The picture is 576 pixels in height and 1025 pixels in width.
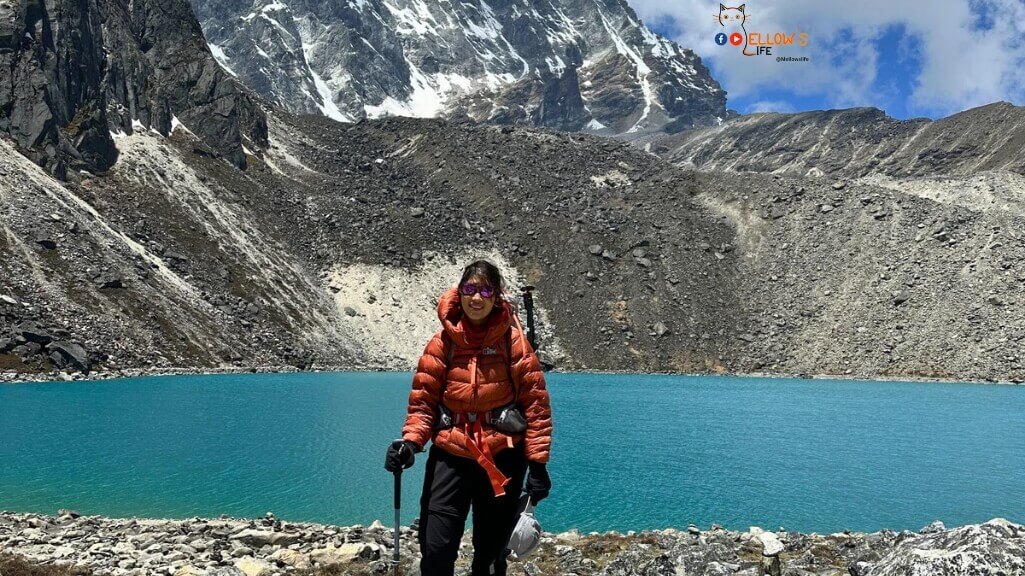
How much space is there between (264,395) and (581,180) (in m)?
69.2

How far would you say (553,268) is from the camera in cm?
8981

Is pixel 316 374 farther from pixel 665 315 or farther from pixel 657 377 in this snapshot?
pixel 665 315

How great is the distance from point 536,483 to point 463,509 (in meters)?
0.70

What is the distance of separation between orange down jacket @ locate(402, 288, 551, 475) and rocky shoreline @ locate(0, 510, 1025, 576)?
3.94m

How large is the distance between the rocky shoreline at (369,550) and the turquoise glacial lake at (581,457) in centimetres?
390

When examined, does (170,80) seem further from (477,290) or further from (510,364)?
(510,364)

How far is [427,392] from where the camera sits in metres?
6.80

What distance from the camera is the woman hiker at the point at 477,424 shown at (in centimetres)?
663

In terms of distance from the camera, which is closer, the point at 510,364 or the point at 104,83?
the point at 510,364

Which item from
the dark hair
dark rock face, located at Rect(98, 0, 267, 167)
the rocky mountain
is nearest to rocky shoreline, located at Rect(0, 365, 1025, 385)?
dark rock face, located at Rect(98, 0, 267, 167)

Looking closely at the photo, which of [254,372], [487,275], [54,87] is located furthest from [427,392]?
[54,87]

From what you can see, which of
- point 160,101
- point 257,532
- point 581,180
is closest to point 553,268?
point 581,180

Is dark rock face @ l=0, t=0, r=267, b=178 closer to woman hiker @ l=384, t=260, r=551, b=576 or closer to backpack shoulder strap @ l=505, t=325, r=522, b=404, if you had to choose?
woman hiker @ l=384, t=260, r=551, b=576

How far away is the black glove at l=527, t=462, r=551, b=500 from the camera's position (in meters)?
6.68
